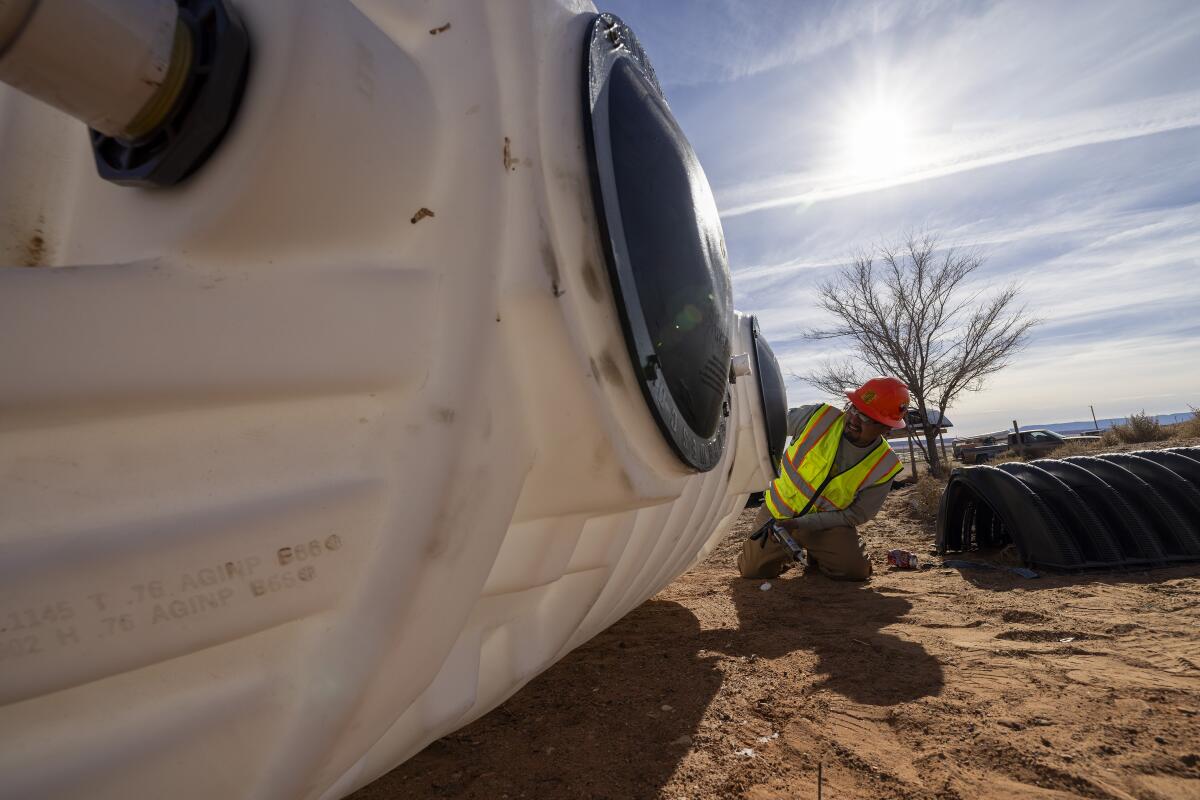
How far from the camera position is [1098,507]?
4.30 meters

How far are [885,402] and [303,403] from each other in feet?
15.5

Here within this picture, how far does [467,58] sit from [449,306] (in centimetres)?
50

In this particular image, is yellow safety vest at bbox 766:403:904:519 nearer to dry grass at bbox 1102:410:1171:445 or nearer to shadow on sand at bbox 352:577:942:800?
shadow on sand at bbox 352:577:942:800

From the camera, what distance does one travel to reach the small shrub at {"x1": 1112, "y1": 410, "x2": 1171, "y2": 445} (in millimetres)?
16219

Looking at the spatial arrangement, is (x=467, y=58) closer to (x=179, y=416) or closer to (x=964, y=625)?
(x=179, y=416)

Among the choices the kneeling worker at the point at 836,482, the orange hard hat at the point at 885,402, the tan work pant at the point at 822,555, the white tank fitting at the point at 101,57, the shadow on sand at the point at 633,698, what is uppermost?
the white tank fitting at the point at 101,57

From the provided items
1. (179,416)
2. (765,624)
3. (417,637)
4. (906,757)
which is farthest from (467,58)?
(765,624)

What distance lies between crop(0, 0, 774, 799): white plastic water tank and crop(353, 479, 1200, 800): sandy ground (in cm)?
76

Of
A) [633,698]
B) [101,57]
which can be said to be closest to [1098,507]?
[633,698]

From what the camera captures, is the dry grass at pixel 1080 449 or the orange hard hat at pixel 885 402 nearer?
the orange hard hat at pixel 885 402

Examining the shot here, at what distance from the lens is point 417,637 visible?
99 centimetres

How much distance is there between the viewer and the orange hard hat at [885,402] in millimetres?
4797

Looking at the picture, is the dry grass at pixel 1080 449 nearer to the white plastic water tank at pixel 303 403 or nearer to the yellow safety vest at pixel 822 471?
the yellow safety vest at pixel 822 471

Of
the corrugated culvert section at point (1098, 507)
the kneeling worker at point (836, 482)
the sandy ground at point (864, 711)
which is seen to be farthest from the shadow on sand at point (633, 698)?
the corrugated culvert section at point (1098, 507)
